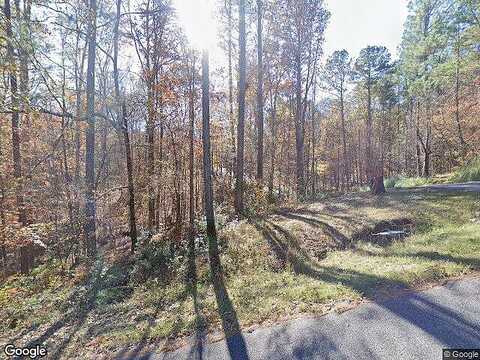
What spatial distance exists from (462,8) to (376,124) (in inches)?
942

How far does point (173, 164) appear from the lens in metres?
15.8

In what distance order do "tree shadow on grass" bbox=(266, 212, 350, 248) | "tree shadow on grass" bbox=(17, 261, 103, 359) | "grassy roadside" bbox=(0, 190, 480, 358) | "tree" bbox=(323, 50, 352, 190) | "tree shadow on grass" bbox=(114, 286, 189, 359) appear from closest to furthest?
"tree shadow on grass" bbox=(114, 286, 189, 359) → "grassy roadside" bbox=(0, 190, 480, 358) → "tree shadow on grass" bbox=(17, 261, 103, 359) → "tree shadow on grass" bbox=(266, 212, 350, 248) → "tree" bbox=(323, 50, 352, 190)

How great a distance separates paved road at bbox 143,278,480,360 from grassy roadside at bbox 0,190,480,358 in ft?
1.10

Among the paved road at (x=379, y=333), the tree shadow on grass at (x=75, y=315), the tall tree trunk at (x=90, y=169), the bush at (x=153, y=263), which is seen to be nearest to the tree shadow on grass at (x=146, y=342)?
the paved road at (x=379, y=333)

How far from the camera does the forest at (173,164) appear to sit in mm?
6758

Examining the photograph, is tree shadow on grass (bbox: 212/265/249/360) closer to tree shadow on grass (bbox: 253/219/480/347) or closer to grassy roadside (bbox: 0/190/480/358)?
grassy roadside (bbox: 0/190/480/358)

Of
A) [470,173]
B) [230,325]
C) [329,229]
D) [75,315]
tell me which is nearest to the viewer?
[230,325]

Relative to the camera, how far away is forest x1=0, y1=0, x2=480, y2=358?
6758mm

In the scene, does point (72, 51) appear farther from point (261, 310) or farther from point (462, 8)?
point (462, 8)

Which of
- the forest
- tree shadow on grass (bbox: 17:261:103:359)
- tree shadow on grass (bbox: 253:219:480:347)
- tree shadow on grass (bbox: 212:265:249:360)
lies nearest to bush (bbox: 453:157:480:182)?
the forest

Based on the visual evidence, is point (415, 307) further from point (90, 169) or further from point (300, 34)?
point (300, 34)

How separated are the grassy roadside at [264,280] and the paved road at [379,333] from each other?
335 mm

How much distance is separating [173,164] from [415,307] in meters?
13.4

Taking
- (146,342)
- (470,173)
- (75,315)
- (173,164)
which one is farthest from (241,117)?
(470,173)
